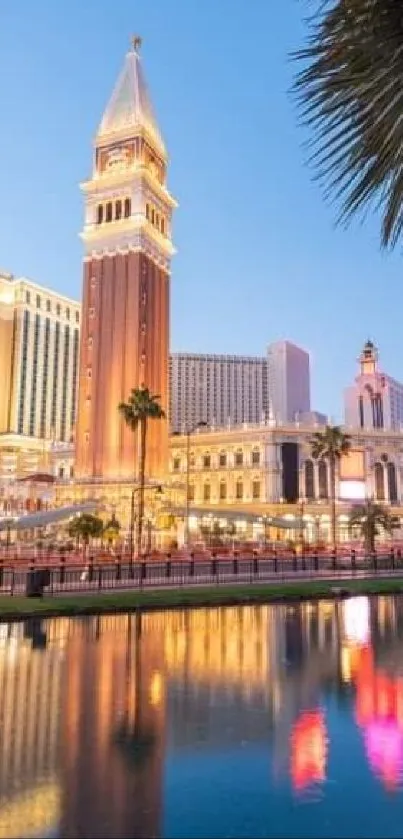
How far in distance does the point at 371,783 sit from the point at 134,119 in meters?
116

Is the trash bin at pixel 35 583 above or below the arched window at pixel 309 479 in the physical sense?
below

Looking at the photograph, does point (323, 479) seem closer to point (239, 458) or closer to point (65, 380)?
point (239, 458)

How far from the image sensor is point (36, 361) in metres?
163

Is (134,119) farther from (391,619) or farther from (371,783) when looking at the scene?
(371,783)

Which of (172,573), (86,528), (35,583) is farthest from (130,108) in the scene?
(35,583)

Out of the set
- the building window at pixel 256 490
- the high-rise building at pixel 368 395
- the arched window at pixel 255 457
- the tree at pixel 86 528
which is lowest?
the tree at pixel 86 528

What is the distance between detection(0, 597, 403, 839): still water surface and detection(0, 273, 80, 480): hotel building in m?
135

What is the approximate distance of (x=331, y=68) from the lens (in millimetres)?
3668

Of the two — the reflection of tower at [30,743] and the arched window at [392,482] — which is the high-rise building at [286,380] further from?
the reflection of tower at [30,743]

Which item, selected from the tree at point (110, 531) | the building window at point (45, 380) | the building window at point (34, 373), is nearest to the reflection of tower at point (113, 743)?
the tree at point (110, 531)

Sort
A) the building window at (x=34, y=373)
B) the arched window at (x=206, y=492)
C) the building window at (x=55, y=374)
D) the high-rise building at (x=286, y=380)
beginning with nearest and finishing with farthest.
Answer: the arched window at (x=206, y=492), the building window at (x=34, y=373), the building window at (x=55, y=374), the high-rise building at (x=286, y=380)

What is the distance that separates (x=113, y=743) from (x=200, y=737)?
1192 mm

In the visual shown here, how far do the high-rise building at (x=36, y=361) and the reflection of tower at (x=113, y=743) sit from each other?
145593 mm

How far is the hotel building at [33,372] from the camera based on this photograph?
152 metres
